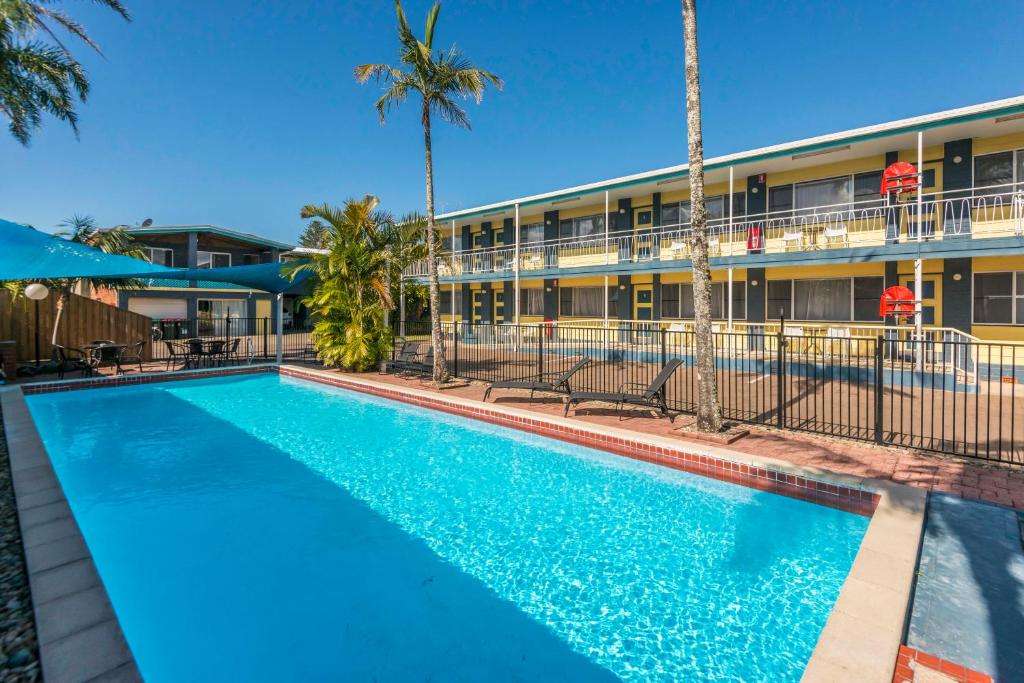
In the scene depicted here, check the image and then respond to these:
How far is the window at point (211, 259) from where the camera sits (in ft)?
106

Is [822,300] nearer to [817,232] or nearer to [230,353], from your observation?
[817,232]

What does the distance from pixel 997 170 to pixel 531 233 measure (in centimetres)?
1719

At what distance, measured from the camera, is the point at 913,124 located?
1310 centimetres

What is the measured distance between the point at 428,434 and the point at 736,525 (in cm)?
545

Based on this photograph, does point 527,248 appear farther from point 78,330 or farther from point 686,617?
point 686,617

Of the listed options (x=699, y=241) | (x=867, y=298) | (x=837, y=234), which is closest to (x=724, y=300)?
(x=867, y=298)

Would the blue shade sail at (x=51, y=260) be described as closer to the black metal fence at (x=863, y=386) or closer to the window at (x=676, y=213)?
Answer: the black metal fence at (x=863, y=386)

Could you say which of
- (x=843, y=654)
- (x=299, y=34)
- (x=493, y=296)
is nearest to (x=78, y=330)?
(x=299, y=34)

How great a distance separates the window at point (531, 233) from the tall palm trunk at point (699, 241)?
1747 cm

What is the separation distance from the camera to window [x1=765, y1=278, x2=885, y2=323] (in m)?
15.9

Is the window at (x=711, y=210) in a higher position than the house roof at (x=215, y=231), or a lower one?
lower

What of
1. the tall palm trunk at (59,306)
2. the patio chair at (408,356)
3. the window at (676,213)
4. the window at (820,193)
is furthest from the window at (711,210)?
the tall palm trunk at (59,306)

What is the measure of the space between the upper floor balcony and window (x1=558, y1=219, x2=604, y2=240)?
0.38m

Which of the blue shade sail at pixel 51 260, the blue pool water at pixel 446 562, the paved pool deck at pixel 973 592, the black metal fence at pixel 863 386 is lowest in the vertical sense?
the blue pool water at pixel 446 562
